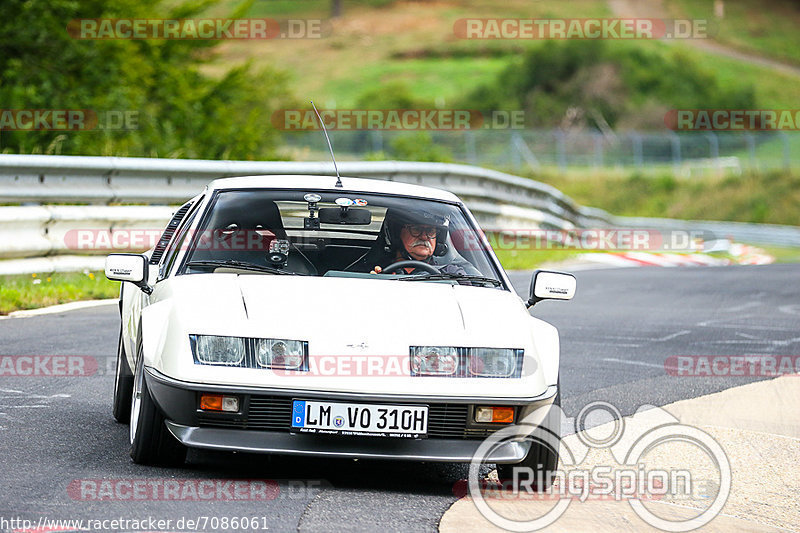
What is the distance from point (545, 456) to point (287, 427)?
1131 millimetres

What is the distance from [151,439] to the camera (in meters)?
5.46

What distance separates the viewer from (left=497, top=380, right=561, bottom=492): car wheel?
18.2 feet

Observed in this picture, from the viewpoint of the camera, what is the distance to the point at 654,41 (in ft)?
342

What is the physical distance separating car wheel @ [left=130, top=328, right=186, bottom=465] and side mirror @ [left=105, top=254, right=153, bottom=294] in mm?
658

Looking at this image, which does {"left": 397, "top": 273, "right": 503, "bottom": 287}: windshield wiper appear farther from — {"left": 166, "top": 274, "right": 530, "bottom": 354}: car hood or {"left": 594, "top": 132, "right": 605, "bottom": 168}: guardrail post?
{"left": 594, "top": 132, "right": 605, "bottom": 168}: guardrail post

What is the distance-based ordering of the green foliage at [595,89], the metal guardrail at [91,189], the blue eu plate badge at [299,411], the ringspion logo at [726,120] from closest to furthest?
the blue eu plate badge at [299,411] → the metal guardrail at [91,189] → the ringspion logo at [726,120] → the green foliage at [595,89]

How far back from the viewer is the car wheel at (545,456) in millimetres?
5559

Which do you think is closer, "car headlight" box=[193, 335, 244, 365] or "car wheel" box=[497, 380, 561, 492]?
"car headlight" box=[193, 335, 244, 365]

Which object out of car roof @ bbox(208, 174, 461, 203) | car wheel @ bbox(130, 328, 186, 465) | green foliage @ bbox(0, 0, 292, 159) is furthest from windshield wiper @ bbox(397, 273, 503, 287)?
green foliage @ bbox(0, 0, 292, 159)

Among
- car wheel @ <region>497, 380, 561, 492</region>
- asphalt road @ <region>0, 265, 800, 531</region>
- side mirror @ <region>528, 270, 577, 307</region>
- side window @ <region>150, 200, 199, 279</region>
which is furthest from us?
side window @ <region>150, 200, 199, 279</region>

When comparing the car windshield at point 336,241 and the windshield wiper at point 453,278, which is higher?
the car windshield at point 336,241

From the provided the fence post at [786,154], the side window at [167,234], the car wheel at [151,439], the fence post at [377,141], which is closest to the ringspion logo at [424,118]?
the fence post at [377,141]

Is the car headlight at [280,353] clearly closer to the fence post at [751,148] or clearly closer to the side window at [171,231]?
the side window at [171,231]

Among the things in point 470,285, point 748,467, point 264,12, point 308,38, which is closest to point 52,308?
point 470,285
